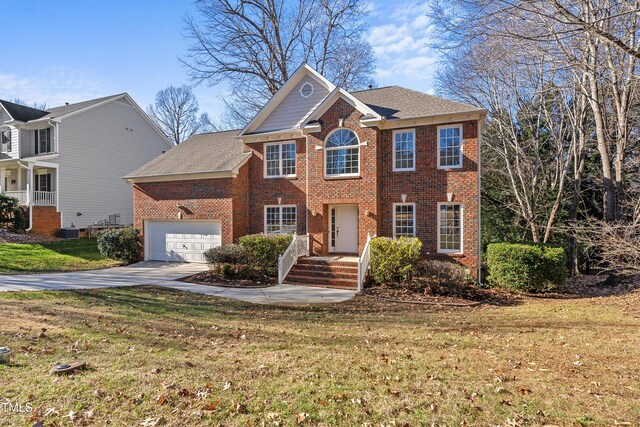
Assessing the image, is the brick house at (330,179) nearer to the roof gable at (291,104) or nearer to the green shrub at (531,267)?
the roof gable at (291,104)

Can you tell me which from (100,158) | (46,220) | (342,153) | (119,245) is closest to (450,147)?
(342,153)

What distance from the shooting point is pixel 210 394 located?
172 inches

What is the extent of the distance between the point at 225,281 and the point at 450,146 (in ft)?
31.0

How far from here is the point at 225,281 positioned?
13227 millimetres

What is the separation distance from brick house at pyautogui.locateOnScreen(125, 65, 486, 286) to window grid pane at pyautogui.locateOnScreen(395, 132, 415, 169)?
38mm

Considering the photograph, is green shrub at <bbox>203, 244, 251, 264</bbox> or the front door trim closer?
green shrub at <bbox>203, 244, 251, 264</bbox>

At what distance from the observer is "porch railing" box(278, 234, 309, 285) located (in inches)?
527

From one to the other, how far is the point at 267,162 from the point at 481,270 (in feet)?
32.5

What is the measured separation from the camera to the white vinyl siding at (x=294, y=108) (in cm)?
1658

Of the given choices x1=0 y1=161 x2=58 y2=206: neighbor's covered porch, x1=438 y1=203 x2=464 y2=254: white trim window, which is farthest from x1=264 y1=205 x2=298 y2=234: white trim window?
x1=0 y1=161 x2=58 y2=206: neighbor's covered porch

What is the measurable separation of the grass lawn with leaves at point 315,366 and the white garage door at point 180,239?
7.59 meters

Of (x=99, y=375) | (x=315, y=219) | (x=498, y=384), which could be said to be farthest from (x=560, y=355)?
(x=315, y=219)

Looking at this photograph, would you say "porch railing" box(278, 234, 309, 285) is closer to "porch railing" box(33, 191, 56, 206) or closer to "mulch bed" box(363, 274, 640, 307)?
"mulch bed" box(363, 274, 640, 307)

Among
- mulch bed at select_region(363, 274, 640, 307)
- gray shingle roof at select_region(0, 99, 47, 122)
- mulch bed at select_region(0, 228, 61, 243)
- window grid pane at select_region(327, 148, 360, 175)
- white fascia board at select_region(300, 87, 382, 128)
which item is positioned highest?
gray shingle roof at select_region(0, 99, 47, 122)
